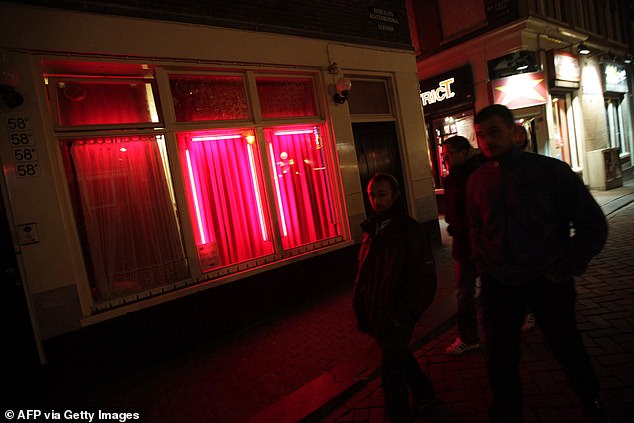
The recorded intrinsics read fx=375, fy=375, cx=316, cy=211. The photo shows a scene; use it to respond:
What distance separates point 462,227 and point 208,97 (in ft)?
12.5

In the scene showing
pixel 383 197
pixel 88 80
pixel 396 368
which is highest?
pixel 88 80

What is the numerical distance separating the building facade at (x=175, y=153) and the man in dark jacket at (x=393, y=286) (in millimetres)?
2937

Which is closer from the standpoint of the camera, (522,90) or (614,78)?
(522,90)

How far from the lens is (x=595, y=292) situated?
4.56 metres

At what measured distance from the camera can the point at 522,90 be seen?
10680 mm

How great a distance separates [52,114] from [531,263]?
482 centimetres

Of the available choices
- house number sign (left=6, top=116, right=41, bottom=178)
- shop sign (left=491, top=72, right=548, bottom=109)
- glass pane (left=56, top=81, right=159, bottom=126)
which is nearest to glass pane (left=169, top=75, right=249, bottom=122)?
glass pane (left=56, top=81, right=159, bottom=126)

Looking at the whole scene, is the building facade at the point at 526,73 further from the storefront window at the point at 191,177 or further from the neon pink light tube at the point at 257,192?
the neon pink light tube at the point at 257,192

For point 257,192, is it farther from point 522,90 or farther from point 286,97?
point 522,90

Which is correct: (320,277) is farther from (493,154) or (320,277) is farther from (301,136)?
(493,154)

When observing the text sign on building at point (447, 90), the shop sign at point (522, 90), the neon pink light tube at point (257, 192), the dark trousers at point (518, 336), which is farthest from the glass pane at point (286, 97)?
the text sign on building at point (447, 90)

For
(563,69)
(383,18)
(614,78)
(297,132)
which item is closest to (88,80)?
(297,132)

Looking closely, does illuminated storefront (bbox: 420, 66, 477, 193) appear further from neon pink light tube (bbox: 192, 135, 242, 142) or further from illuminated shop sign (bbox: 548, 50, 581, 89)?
neon pink light tube (bbox: 192, 135, 242, 142)

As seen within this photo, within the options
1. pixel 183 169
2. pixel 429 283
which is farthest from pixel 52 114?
pixel 429 283
